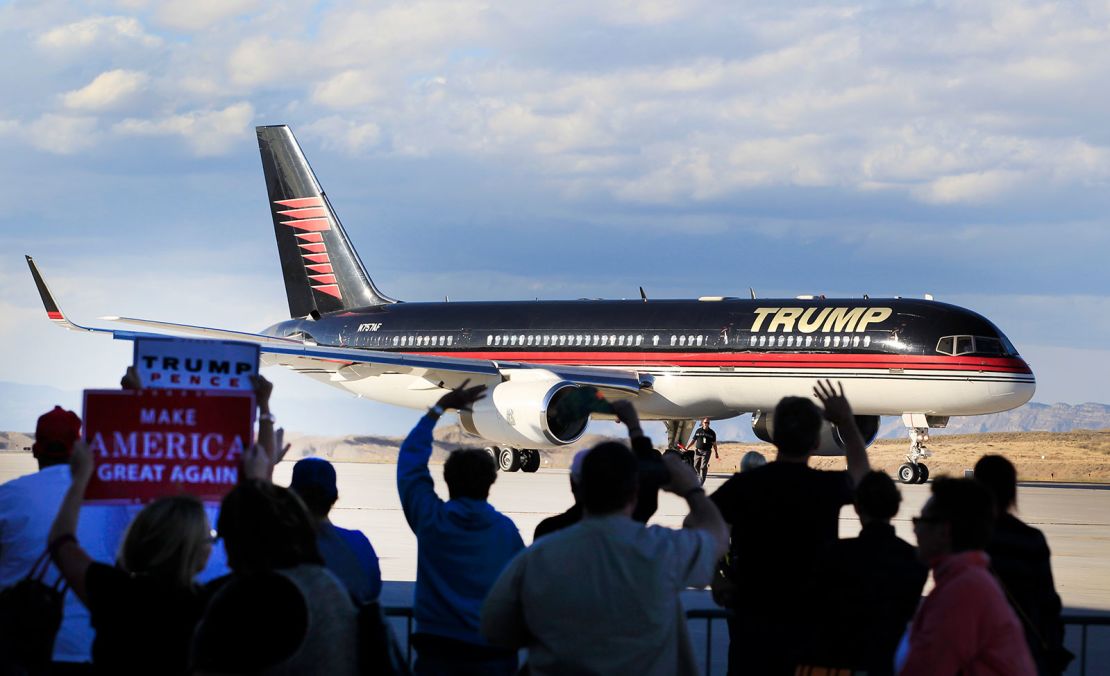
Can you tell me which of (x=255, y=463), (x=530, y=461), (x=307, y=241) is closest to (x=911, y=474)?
(x=530, y=461)

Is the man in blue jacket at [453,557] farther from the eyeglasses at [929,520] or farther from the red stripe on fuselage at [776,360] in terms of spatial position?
the red stripe on fuselage at [776,360]

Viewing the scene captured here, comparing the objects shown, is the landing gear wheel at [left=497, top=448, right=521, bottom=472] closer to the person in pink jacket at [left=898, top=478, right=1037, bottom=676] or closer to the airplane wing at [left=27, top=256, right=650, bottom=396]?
the airplane wing at [left=27, top=256, right=650, bottom=396]

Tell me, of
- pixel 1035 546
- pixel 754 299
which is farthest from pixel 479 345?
pixel 1035 546

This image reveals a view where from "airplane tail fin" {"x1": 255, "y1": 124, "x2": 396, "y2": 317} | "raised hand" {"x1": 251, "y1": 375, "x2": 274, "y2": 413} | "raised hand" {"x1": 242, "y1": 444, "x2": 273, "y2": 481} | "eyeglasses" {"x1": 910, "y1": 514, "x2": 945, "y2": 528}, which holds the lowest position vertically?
"eyeglasses" {"x1": 910, "y1": 514, "x2": 945, "y2": 528}

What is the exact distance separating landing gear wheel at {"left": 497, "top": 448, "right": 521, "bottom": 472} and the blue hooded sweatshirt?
2052 cm

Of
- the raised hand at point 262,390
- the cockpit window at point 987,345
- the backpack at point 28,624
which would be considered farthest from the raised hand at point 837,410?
the cockpit window at point 987,345

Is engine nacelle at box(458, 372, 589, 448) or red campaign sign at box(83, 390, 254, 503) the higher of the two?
engine nacelle at box(458, 372, 589, 448)

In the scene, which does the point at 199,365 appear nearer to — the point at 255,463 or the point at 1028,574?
the point at 255,463

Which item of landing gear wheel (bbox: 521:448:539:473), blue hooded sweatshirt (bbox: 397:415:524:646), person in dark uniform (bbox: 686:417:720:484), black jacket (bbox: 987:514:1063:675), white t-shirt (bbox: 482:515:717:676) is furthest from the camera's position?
landing gear wheel (bbox: 521:448:539:473)

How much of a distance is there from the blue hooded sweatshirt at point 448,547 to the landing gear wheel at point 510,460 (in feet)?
67.3

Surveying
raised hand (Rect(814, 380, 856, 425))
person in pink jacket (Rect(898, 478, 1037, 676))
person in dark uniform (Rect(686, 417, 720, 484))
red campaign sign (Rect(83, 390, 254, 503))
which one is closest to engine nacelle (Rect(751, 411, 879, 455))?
person in dark uniform (Rect(686, 417, 720, 484))

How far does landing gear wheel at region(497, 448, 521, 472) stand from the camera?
2583 centimetres

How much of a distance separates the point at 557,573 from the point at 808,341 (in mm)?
18943

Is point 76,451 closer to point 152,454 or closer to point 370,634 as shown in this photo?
point 152,454
